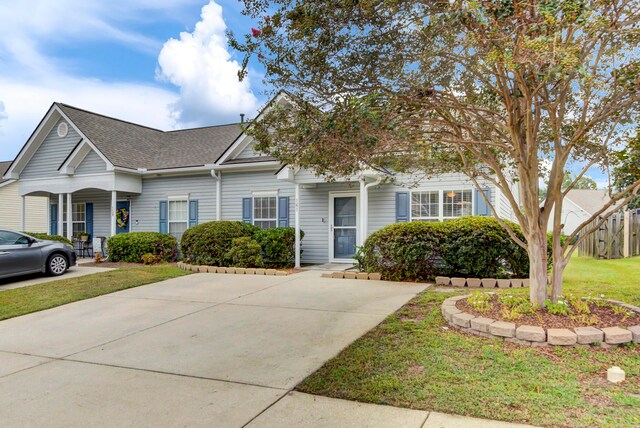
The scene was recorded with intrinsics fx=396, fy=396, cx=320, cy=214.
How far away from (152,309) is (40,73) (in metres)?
10.1

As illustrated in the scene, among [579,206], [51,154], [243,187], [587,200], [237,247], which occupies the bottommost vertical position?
[237,247]

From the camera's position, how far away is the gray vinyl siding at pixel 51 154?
16.1 metres

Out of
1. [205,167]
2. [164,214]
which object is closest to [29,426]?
[205,167]

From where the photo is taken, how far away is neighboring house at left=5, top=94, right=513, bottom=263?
1152 centimetres

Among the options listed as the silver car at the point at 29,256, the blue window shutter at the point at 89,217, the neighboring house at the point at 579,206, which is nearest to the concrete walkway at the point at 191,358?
the silver car at the point at 29,256

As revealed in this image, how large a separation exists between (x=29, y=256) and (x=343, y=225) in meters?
8.66

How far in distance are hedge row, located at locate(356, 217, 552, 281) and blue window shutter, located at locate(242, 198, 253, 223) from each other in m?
5.72

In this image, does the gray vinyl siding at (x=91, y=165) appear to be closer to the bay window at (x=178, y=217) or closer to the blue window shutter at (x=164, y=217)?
the blue window shutter at (x=164, y=217)

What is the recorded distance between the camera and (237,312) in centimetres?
662

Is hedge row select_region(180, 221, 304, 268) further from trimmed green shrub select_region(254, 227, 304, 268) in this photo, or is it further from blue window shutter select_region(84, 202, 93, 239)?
blue window shutter select_region(84, 202, 93, 239)

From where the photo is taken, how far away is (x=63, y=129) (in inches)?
636

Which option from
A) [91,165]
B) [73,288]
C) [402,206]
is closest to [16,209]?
[91,165]

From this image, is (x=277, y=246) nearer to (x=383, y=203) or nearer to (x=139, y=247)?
(x=383, y=203)

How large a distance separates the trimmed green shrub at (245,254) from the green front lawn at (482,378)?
659cm
